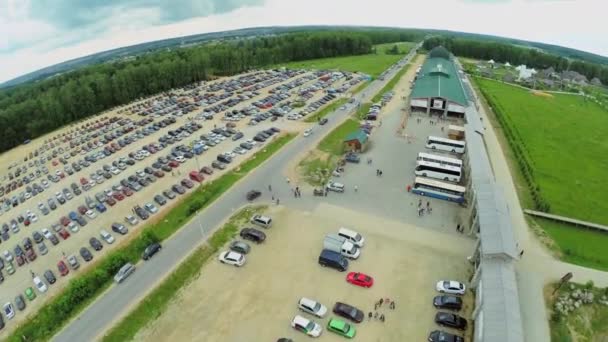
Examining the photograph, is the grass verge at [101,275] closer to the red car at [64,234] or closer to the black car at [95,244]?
the black car at [95,244]

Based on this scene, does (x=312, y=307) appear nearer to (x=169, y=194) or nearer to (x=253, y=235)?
(x=253, y=235)

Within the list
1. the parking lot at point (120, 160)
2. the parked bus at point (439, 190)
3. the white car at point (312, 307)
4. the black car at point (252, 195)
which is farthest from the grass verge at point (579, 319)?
the parking lot at point (120, 160)

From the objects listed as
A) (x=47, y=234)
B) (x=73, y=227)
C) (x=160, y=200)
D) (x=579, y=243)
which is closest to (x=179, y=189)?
(x=160, y=200)

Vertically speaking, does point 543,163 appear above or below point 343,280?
above

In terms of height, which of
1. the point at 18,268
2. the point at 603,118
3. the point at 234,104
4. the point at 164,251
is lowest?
the point at 18,268

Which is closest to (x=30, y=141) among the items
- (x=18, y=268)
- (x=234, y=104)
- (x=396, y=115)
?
(x=234, y=104)

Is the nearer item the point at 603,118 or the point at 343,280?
the point at 343,280

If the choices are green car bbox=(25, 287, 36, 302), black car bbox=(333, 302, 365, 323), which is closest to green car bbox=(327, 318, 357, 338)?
black car bbox=(333, 302, 365, 323)

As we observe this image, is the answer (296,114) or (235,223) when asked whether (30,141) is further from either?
(235,223)
